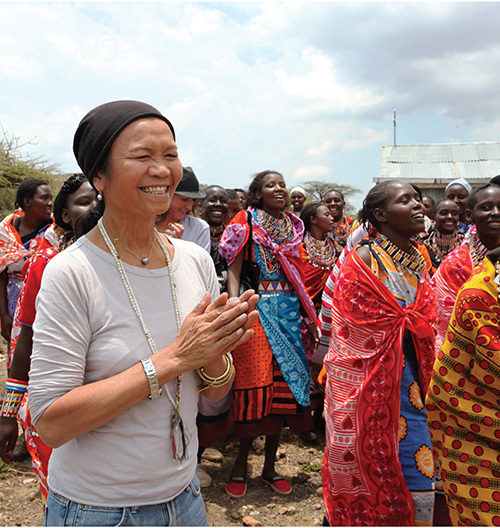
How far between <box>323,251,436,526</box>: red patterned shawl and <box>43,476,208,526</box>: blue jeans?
4.87 ft

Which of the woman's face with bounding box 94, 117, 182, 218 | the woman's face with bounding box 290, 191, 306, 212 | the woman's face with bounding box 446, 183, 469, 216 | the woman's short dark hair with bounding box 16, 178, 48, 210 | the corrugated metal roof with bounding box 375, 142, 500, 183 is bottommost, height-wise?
the woman's face with bounding box 94, 117, 182, 218

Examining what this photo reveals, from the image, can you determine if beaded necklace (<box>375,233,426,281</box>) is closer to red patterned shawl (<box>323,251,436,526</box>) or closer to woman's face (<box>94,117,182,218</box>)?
red patterned shawl (<box>323,251,436,526</box>)

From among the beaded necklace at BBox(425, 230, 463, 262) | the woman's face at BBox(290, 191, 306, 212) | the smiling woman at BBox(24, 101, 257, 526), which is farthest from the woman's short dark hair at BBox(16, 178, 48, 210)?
the woman's face at BBox(290, 191, 306, 212)

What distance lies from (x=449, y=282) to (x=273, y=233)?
5.08 feet

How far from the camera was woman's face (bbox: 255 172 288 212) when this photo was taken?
4344mm

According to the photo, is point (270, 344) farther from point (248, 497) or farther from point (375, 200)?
point (375, 200)

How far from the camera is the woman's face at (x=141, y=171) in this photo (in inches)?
57.7

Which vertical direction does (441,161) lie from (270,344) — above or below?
above

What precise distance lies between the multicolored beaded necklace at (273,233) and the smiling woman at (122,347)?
259 cm

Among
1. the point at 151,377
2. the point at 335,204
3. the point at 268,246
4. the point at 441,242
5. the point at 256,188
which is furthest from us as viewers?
the point at 335,204

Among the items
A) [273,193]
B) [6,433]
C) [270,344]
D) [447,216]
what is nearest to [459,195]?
[447,216]

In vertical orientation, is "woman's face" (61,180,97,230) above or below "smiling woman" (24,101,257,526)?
above

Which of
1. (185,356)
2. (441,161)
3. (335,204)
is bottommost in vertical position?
(185,356)

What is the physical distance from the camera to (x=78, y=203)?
2920 mm
